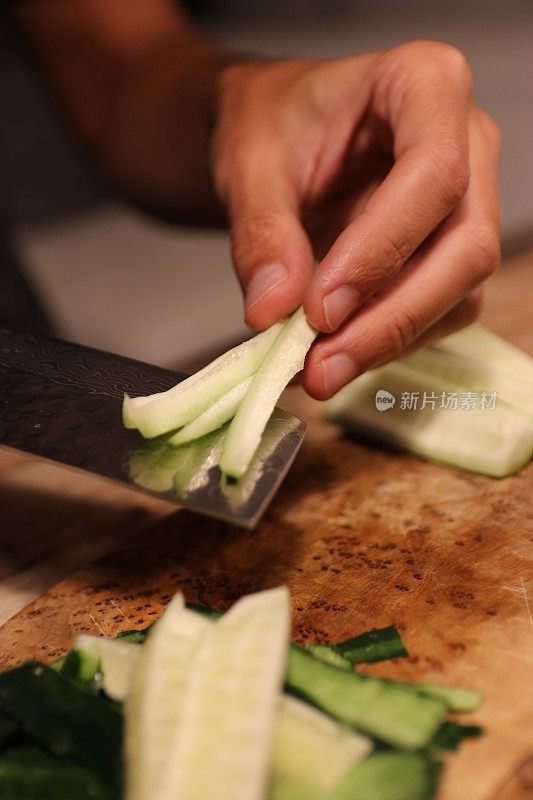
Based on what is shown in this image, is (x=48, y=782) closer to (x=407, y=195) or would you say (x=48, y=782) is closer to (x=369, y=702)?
(x=369, y=702)

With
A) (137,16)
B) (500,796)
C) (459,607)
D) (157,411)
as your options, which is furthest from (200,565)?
(137,16)

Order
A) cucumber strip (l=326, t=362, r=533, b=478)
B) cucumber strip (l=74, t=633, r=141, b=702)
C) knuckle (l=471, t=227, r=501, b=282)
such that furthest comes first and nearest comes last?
cucumber strip (l=326, t=362, r=533, b=478), knuckle (l=471, t=227, r=501, b=282), cucumber strip (l=74, t=633, r=141, b=702)

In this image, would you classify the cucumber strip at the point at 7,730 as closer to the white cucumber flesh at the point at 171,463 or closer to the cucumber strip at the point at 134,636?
the cucumber strip at the point at 134,636

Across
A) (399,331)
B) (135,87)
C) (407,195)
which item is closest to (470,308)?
(399,331)

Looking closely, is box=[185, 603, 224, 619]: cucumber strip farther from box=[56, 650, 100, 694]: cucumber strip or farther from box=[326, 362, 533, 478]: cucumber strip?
box=[326, 362, 533, 478]: cucumber strip

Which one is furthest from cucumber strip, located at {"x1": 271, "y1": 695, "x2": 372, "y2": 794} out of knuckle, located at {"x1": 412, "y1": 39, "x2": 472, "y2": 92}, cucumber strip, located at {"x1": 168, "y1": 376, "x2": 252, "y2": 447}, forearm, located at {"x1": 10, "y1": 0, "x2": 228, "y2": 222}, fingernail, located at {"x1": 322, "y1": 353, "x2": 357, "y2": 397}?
forearm, located at {"x1": 10, "y1": 0, "x2": 228, "y2": 222}

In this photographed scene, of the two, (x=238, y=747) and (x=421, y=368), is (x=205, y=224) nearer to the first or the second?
(x=421, y=368)
